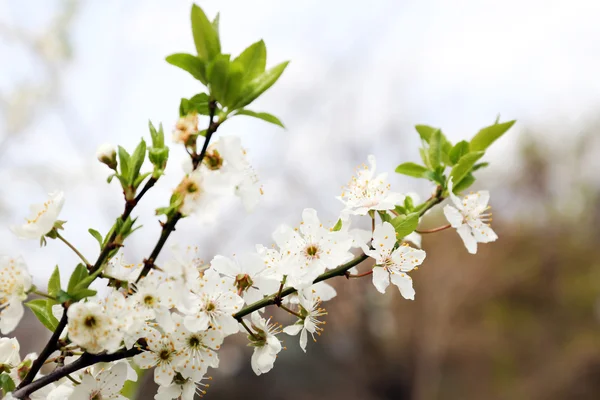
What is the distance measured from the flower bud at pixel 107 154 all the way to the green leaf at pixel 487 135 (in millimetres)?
471

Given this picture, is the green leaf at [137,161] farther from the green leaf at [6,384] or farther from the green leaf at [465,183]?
the green leaf at [465,183]

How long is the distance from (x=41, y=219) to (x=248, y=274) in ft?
0.73

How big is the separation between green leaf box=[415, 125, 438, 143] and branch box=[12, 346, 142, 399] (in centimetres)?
48

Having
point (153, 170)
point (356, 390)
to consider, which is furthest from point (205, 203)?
point (356, 390)

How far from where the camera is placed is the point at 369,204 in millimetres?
571

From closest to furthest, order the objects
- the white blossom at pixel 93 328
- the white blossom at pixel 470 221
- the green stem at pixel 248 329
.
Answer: the white blossom at pixel 93 328 → the green stem at pixel 248 329 → the white blossom at pixel 470 221

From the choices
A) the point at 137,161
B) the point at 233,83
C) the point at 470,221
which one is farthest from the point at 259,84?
the point at 470,221

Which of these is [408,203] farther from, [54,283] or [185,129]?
[54,283]

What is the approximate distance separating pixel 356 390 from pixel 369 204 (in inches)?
271

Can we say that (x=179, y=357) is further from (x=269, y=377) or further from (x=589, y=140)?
(x=589, y=140)

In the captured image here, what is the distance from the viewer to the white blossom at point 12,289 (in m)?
0.45

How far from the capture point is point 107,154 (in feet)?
1.58

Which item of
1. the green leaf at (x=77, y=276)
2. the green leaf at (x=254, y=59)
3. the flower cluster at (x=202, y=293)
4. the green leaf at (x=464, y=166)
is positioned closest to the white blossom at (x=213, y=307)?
the flower cluster at (x=202, y=293)

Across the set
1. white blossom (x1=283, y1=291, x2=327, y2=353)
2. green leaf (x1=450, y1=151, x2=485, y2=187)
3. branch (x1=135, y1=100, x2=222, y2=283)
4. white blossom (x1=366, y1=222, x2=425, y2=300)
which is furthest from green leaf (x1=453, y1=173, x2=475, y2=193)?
branch (x1=135, y1=100, x2=222, y2=283)
